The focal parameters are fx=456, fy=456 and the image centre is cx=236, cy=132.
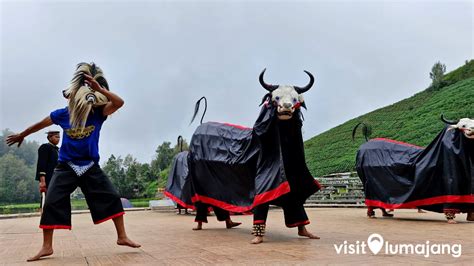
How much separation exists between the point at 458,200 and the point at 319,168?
17980mm

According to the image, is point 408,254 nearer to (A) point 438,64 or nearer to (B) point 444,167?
(B) point 444,167

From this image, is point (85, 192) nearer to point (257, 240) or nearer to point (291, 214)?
point (257, 240)

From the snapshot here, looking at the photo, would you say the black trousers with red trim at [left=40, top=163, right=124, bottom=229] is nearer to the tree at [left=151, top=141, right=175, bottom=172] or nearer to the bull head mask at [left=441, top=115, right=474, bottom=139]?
the bull head mask at [left=441, top=115, right=474, bottom=139]

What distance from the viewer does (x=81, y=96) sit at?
14.8ft

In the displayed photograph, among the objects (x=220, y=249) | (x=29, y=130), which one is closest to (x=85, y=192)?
(x=29, y=130)

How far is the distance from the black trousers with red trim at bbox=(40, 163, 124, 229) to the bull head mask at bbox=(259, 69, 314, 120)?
82.3 inches

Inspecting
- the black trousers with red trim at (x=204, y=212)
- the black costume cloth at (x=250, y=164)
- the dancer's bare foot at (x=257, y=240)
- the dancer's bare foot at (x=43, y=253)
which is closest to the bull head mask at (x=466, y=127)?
the black costume cloth at (x=250, y=164)

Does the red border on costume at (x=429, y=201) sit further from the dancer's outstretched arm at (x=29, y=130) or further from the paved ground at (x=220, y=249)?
the dancer's outstretched arm at (x=29, y=130)

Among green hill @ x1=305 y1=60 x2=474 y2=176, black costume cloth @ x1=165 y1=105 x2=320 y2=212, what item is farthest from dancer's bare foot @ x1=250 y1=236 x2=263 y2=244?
green hill @ x1=305 y1=60 x2=474 y2=176

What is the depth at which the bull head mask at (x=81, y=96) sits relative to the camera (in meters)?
4.45

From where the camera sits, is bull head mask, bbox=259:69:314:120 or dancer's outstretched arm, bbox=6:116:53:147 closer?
dancer's outstretched arm, bbox=6:116:53:147

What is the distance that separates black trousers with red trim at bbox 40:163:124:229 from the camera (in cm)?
426

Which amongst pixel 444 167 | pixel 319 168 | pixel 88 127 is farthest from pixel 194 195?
pixel 319 168

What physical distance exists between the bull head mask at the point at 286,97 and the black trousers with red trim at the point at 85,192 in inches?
82.3
